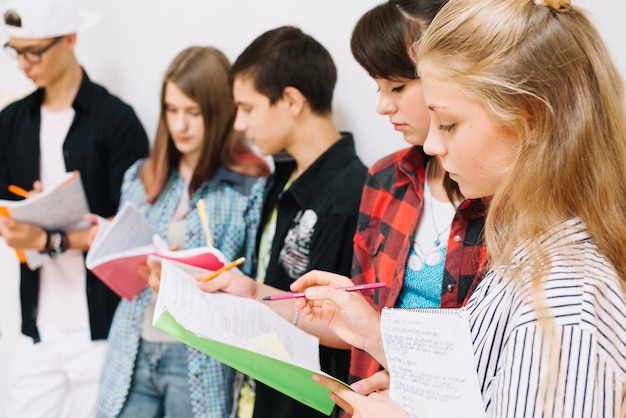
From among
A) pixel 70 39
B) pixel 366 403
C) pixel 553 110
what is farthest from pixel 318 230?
pixel 70 39

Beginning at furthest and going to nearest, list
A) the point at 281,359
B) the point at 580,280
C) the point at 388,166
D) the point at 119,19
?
the point at 119,19
the point at 388,166
the point at 281,359
the point at 580,280

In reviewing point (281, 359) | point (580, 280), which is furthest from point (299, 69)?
point (580, 280)

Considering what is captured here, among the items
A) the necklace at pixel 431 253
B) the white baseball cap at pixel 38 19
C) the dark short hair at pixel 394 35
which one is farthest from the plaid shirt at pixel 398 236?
the white baseball cap at pixel 38 19

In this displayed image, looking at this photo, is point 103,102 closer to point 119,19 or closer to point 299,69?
point 119,19

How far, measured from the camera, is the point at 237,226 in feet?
5.67

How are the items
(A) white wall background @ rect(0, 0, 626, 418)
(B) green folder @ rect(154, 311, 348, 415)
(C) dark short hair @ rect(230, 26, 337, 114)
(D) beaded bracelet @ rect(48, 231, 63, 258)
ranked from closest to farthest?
(B) green folder @ rect(154, 311, 348, 415) → (C) dark short hair @ rect(230, 26, 337, 114) → (A) white wall background @ rect(0, 0, 626, 418) → (D) beaded bracelet @ rect(48, 231, 63, 258)

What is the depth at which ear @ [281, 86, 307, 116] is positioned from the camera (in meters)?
1.56

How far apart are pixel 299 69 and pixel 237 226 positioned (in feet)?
1.49

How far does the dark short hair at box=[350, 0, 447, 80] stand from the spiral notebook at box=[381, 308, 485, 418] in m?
0.49

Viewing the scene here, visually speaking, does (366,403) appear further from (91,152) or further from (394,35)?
(91,152)

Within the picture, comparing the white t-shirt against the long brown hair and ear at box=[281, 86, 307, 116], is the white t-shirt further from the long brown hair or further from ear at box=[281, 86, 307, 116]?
ear at box=[281, 86, 307, 116]

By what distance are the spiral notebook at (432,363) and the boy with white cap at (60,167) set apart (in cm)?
141

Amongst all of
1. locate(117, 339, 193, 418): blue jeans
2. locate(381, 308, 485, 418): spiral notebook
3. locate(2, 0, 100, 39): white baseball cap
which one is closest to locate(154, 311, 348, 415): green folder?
locate(381, 308, 485, 418): spiral notebook

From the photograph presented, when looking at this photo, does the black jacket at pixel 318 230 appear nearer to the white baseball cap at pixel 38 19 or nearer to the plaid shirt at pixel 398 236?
the plaid shirt at pixel 398 236
